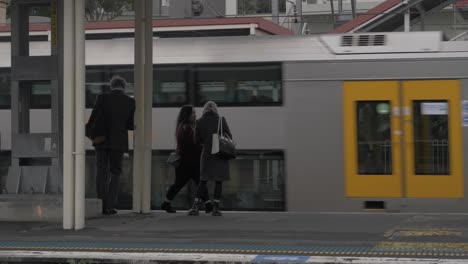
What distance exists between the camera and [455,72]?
11328 mm

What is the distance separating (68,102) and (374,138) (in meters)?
5.57

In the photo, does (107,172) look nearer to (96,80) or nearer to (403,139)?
(96,80)

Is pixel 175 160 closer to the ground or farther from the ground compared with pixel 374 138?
closer to the ground

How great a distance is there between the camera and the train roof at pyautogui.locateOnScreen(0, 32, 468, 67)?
38.0 ft

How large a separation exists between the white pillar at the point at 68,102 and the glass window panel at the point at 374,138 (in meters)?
5.29

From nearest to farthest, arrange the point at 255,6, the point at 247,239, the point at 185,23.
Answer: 1. the point at 247,239
2. the point at 185,23
3. the point at 255,6

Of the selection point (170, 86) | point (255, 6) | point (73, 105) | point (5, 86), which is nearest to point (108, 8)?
point (255, 6)

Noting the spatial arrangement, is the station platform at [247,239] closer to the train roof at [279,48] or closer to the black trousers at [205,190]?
the black trousers at [205,190]

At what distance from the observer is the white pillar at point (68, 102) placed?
827cm

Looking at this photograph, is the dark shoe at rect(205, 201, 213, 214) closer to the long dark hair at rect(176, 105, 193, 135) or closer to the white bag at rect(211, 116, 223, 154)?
the white bag at rect(211, 116, 223, 154)

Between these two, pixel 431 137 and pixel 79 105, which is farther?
pixel 431 137

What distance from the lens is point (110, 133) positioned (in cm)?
996

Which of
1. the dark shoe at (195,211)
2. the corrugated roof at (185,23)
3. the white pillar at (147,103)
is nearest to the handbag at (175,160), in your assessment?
the white pillar at (147,103)

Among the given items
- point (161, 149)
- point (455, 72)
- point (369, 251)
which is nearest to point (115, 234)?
point (369, 251)
